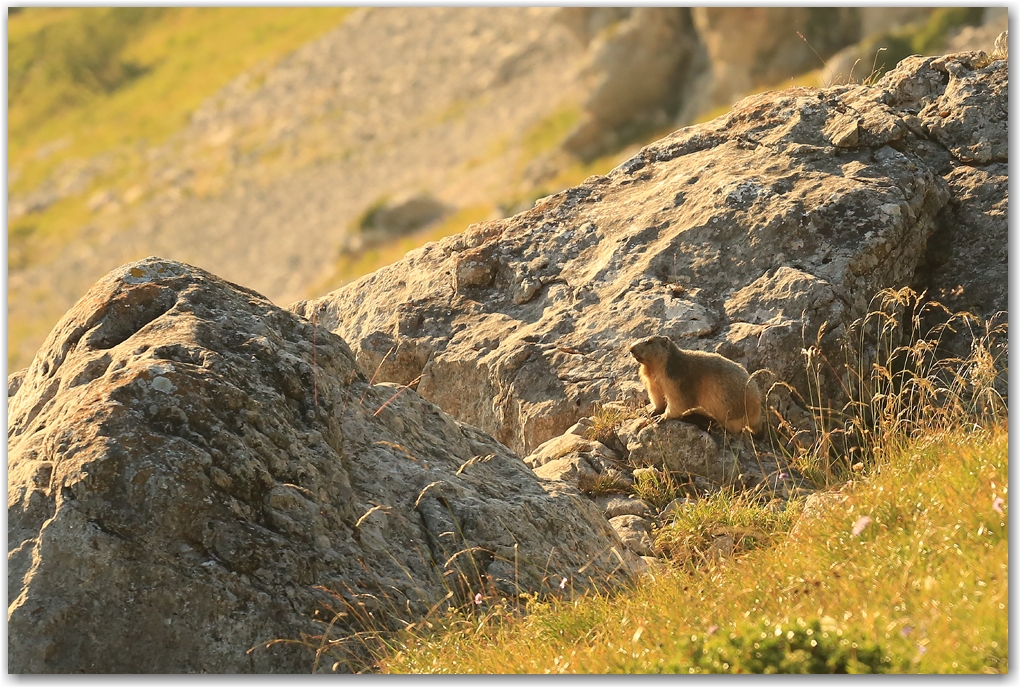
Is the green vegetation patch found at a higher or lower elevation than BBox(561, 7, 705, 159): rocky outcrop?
higher

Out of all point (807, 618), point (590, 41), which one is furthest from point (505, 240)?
point (590, 41)

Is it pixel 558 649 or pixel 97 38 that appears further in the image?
pixel 97 38

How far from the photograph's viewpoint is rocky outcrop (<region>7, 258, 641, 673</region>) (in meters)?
5.20

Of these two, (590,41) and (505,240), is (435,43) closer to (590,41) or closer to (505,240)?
(590,41)

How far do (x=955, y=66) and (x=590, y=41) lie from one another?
36.9 metres

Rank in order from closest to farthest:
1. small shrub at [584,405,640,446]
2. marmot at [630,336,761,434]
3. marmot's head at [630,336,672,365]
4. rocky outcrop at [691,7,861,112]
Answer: marmot at [630,336,761,434] < marmot's head at [630,336,672,365] < small shrub at [584,405,640,446] < rocky outcrop at [691,7,861,112]

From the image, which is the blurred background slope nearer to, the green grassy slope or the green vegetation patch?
the green vegetation patch

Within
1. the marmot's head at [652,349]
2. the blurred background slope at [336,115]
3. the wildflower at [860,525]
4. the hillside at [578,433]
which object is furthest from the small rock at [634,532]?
the blurred background slope at [336,115]

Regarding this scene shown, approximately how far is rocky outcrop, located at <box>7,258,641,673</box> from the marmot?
182cm

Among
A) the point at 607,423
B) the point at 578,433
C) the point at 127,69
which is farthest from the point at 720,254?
the point at 127,69

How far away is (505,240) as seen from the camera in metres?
10.4

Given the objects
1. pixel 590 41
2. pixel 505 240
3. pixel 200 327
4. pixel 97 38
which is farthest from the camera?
pixel 590 41

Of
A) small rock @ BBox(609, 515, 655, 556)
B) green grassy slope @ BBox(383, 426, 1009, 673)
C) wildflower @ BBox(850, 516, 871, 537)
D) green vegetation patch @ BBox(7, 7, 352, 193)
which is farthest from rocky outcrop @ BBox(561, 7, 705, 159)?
wildflower @ BBox(850, 516, 871, 537)

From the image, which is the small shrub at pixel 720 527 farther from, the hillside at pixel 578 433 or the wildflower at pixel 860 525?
the wildflower at pixel 860 525
